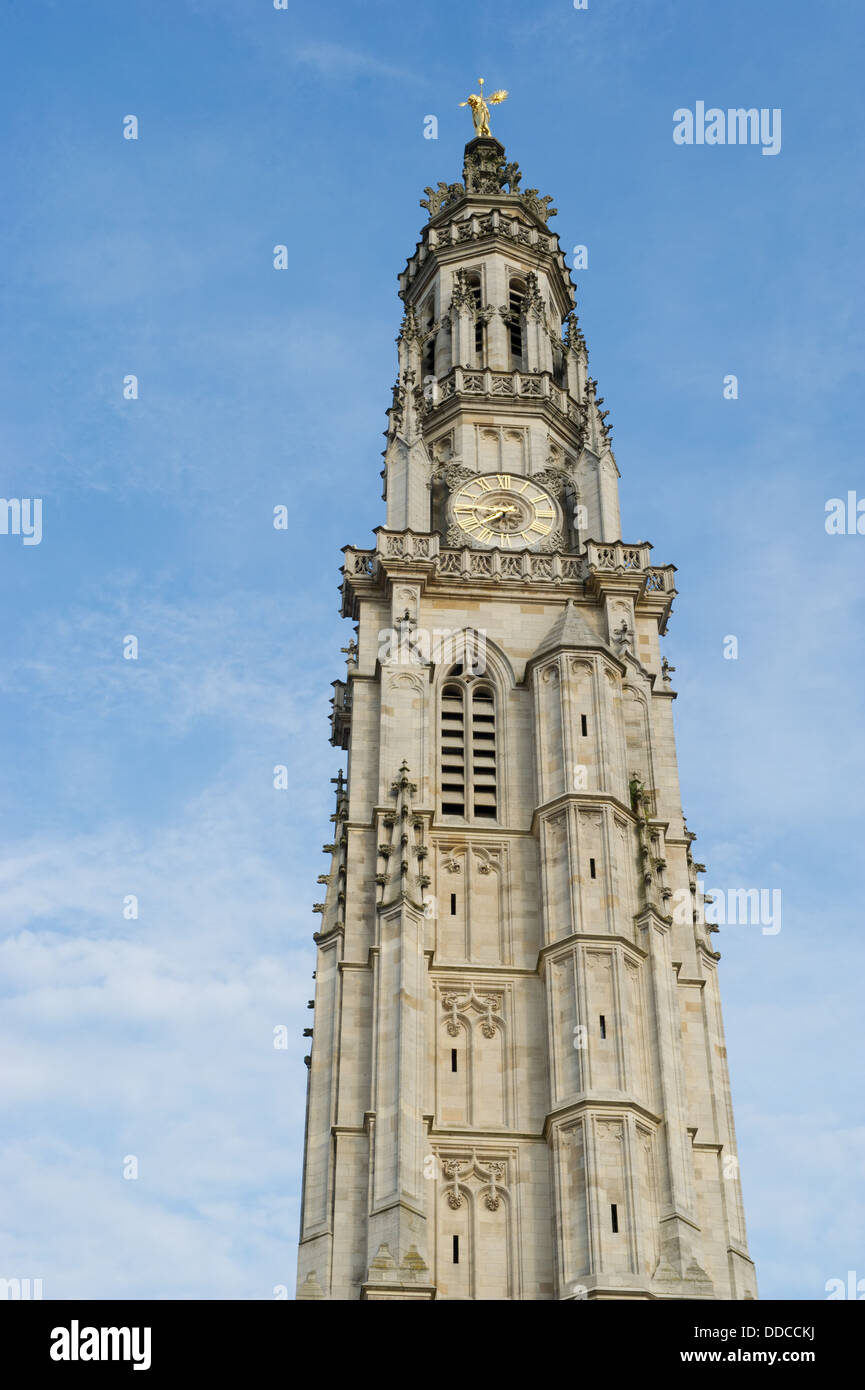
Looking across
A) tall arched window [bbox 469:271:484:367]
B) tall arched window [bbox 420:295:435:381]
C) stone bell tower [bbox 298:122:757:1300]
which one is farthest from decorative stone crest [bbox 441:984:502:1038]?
tall arched window [bbox 420:295:435:381]

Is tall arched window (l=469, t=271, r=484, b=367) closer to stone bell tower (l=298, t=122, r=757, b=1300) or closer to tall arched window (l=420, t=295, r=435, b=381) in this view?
tall arched window (l=420, t=295, r=435, b=381)

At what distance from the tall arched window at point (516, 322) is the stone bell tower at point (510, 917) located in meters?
3.50

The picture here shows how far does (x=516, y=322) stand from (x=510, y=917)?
27.6 meters

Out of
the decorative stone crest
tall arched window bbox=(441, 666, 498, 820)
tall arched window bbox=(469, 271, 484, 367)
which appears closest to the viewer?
the decorative stone crest

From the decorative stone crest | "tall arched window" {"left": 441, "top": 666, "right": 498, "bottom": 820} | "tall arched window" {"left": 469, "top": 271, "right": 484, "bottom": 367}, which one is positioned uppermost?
"tall arched window" {"left": 469, "top": 271, "right": 484, "bottom": 367}

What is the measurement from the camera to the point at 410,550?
54406 millimetres

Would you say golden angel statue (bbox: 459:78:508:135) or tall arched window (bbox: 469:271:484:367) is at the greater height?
golden angel statue (bbox: 459:78:508:135)

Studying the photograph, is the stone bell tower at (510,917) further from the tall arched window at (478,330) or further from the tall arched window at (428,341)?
the tall arched window at (428,341)

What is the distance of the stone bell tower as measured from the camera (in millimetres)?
41156

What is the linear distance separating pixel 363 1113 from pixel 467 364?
29.5 meters

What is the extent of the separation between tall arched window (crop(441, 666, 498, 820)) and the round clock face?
652cm

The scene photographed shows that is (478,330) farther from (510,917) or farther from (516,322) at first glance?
(510,917)
